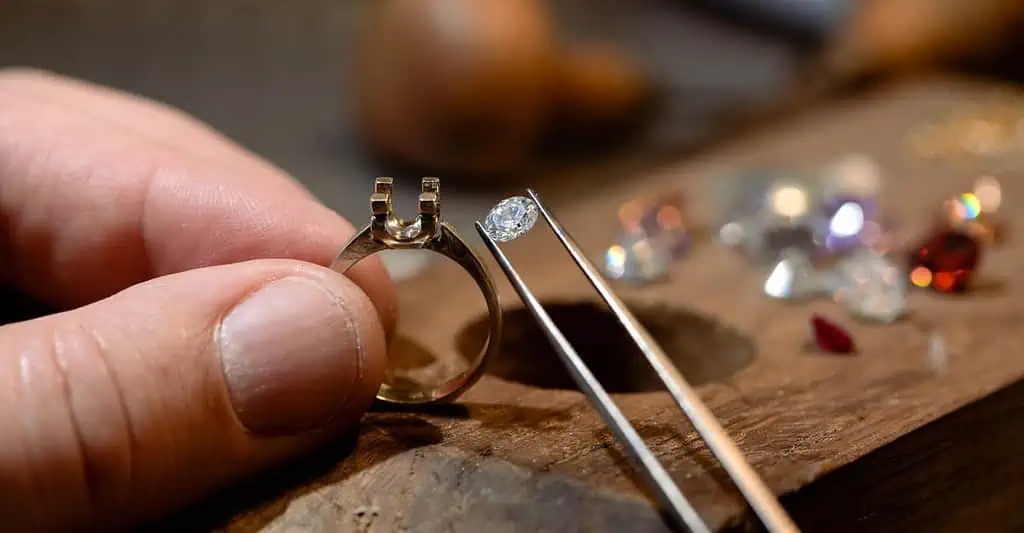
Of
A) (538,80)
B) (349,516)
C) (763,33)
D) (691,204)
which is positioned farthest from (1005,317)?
(763,33)

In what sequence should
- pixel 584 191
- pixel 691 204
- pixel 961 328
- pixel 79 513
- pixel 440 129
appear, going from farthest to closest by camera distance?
pixel 584 191
pixel 440 129
pixel 691 204
pixel 961 328
pixel 79 513

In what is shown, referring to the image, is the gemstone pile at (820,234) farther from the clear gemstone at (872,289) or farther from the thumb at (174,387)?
the thumb at (174,387)

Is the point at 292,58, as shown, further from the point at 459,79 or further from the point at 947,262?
the point at 947,262

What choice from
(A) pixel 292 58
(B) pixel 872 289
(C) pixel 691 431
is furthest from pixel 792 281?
(A) pixel 292 58

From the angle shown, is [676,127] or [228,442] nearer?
[228,442]

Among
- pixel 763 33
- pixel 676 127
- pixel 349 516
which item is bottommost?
pixel 349 516

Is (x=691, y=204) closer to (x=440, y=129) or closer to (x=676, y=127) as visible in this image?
(x=440, y=129)
